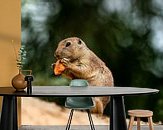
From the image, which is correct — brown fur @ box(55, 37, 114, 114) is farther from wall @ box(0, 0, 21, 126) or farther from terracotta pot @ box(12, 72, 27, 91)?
terracotta pot @ box(12, 72, 27, 91)

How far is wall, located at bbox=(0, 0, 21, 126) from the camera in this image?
215 inches

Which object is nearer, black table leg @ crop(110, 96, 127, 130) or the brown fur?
black table leg @ crop(110, 96, 127, 130)

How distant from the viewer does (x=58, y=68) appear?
569 cm

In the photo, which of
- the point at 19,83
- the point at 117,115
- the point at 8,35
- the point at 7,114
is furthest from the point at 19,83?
the point at 8,35

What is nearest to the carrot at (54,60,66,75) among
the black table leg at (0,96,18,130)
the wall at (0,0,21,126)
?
the wall at (0,0,21,126)

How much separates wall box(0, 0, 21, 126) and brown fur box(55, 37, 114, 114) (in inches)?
25.9

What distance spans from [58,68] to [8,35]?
875 millimetres

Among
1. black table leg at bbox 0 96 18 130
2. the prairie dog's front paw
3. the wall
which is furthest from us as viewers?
the prairie dog's front paw

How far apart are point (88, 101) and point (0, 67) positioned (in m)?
1.51

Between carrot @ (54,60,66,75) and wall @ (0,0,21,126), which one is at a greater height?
wall @ (0,0,21,126)

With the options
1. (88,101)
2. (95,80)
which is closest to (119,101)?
(88,101)

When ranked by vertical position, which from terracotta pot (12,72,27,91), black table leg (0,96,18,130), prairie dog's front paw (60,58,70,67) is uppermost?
terracotta pot (12,72,27,91)

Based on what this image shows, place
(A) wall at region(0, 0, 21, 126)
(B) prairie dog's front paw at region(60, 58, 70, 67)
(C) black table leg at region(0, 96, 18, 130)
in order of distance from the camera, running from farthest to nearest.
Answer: (B) prairie dog's front paw at region(60, 58, 70, 67), (A) wall at region(0, 0, 21, 126), (C) black table leg at region(0, 96, 18, 130)

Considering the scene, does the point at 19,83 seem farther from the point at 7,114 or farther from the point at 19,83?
the point at 7,114
